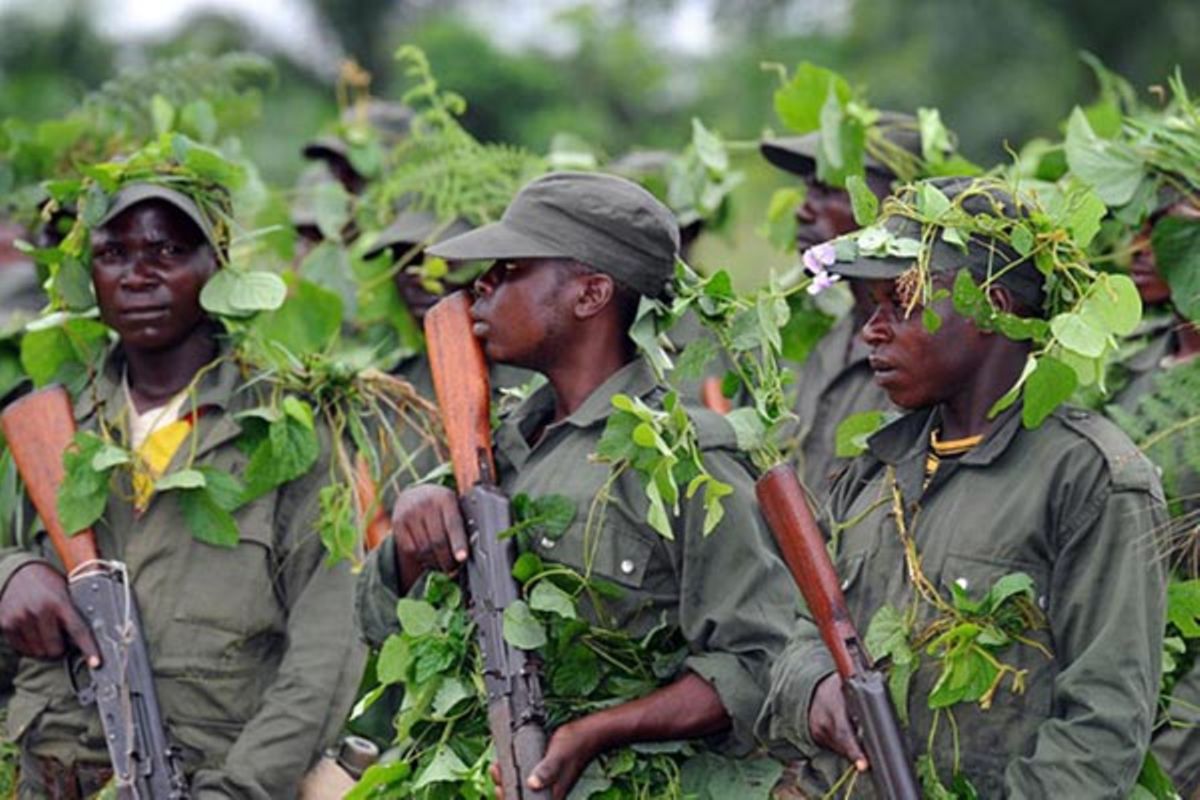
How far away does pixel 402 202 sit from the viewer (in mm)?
8797

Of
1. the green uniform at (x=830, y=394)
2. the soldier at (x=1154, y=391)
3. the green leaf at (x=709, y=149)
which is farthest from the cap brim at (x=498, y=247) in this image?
the green leaf at (x=709, y=149)

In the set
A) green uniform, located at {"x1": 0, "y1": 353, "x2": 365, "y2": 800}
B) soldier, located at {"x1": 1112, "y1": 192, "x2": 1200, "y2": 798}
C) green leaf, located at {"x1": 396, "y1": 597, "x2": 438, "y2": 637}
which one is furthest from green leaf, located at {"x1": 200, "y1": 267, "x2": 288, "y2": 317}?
soldier, located at {"x1": 1112, "y1": 192, "x2": 1200, "y2": 798}

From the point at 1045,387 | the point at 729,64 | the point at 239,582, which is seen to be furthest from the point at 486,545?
the point at 729,64

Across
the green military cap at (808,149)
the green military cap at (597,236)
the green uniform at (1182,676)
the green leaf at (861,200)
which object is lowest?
the green uniform at (1182,676)

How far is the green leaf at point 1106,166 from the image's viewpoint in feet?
21.9

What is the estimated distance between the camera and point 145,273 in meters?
6.56

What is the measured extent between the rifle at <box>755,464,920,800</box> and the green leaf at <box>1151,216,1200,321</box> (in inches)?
61.8

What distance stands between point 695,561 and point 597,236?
0.83 metres

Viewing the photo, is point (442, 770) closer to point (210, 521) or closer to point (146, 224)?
point (210, 521)

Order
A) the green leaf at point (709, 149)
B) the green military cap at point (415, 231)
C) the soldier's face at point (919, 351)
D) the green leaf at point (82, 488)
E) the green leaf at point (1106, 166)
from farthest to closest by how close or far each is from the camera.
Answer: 1. the green leaf at point (709, 149)
2. the green military cap at point (415, 231)
3. the green leaf at point (1106, 166)
4. the green leaf at point (82, 488)
5. the soldier's face at point (919, 351)

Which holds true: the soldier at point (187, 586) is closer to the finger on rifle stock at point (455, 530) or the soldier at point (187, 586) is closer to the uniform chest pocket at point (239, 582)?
the uniform chest pocket at point (239, 582)

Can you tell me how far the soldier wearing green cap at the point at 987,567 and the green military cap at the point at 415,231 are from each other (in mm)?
3170

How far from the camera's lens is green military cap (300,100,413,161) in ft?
33.3

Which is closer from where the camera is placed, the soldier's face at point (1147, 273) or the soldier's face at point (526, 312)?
the soldier's face at point (526, 312)
